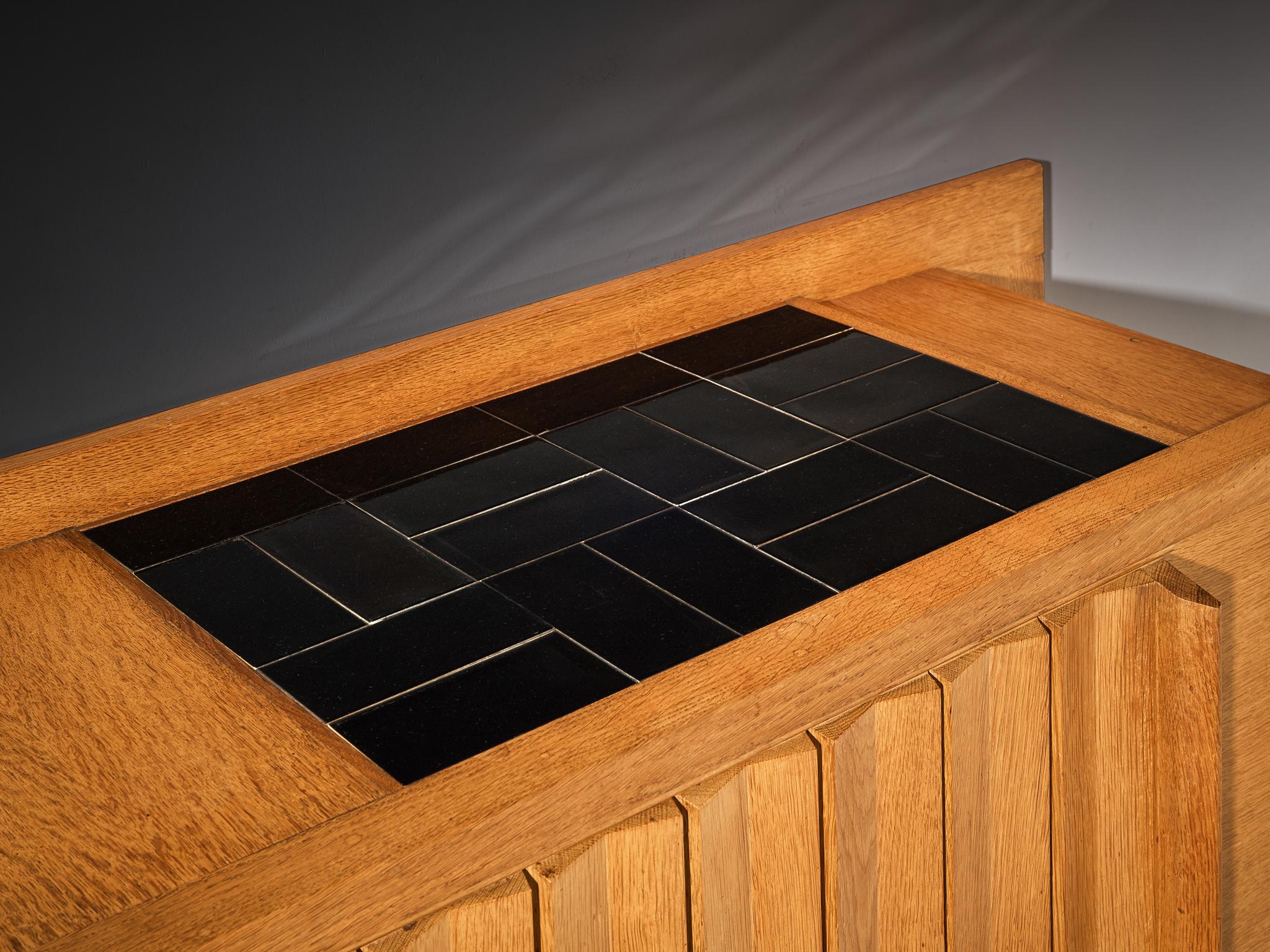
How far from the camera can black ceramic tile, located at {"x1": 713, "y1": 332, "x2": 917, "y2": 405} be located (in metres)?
1.43

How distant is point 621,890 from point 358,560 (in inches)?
14.5

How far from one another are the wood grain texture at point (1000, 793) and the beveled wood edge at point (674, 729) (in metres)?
0.03

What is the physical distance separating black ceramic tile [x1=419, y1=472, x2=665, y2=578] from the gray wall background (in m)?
0.25

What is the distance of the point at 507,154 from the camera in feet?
4.54

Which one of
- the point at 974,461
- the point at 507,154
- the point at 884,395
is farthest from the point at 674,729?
the point at 507,154

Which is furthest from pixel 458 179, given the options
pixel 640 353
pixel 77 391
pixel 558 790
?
pixel 558 790

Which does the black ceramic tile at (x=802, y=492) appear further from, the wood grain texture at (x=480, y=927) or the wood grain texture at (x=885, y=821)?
the wood grain texture at (x=480, y=927)

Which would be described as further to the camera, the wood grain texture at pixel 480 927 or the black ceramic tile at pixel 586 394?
the black ceramic tile at pixel 586 394

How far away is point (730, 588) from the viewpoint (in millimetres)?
1090

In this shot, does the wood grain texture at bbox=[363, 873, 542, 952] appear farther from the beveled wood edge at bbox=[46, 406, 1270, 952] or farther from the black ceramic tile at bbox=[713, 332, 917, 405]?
the black ceramic tile at bbox=[713, 332, 917, 405]

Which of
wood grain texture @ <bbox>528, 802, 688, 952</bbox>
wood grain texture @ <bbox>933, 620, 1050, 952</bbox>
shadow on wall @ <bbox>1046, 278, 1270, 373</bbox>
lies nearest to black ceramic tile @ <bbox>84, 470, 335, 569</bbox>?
wood grain texture @ <bbox>528, 802, 688, 952</bbox>

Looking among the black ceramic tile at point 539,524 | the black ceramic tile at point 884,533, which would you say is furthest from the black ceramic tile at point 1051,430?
the black ceramic tile at point 539,524

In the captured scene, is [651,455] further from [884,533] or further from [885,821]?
[885,821]

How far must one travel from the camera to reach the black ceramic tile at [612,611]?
1019 mm
